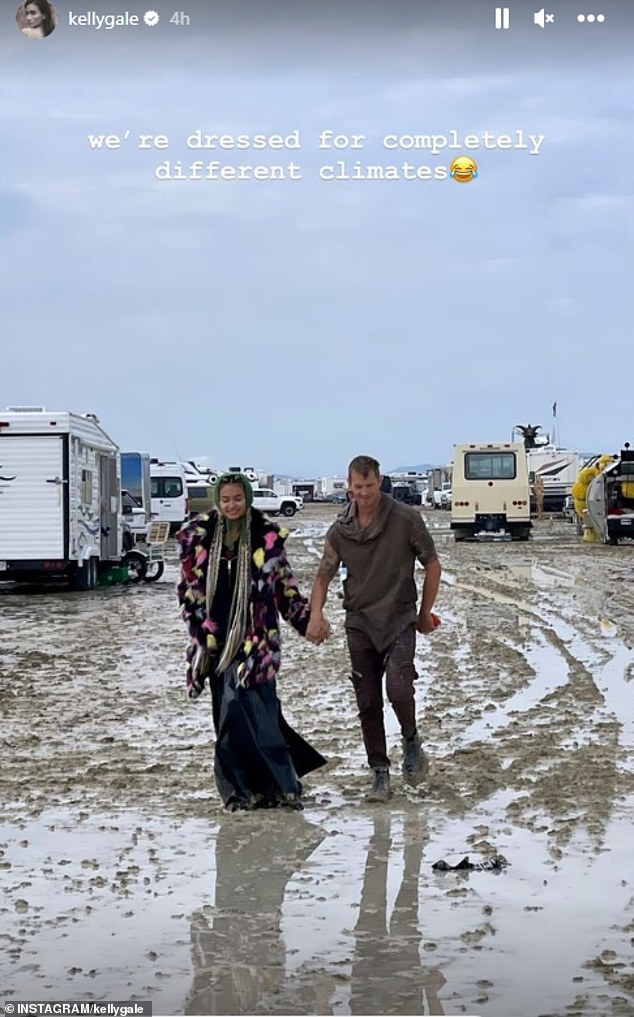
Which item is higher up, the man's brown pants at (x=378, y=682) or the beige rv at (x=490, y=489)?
the beige rv at (x=490, y=489)

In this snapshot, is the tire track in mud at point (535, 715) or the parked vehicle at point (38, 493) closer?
the tire track in mud at point (535, 715)

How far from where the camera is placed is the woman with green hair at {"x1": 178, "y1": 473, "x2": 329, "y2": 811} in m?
7.87

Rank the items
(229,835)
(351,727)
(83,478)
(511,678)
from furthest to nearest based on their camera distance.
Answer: (83,478)
(511,678)
(351,727)
(229,835)

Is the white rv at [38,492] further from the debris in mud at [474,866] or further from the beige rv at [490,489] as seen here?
the beige rv at [490,489]

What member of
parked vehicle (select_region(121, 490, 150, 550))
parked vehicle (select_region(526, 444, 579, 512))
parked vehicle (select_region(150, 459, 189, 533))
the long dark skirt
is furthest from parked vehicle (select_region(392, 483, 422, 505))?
the long dark skirt

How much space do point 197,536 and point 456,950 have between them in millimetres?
3036

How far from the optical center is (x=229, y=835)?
291 inches

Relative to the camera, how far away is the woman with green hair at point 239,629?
25.8 ft

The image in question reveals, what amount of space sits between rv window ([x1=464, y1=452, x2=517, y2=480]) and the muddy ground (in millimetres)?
26233

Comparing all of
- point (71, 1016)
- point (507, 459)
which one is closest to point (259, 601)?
point (71, 1016)

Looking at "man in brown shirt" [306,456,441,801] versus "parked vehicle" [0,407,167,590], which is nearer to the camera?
"man in brown shirt" [306,456,441,801]

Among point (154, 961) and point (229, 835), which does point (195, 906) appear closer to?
point (154, 961)

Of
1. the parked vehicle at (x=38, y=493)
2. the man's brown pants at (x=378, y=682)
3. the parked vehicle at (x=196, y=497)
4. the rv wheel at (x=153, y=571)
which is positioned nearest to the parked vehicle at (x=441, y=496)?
the parked vehicle at (x=196, y=497)

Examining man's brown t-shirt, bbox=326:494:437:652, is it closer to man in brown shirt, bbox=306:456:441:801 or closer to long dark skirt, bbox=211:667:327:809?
man in brown shirt, bbox=306:456:441:801
